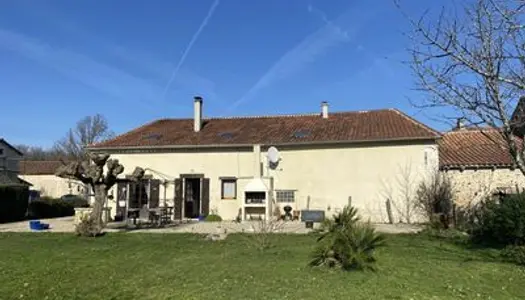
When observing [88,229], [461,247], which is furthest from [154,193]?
[461,247]

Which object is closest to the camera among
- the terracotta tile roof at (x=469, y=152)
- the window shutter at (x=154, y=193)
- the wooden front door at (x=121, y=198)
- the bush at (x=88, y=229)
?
the bush at (x=88, y=229)

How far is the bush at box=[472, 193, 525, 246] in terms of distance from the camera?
1173 centimetres

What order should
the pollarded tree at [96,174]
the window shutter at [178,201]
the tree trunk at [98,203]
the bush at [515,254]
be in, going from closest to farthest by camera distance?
1. the bush at [515,254]
2. the tree trunk at [98,203]
3. the pollarded tree at [96,174]
4. the window shutter at [178,201]

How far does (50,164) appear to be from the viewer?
52.9 metres

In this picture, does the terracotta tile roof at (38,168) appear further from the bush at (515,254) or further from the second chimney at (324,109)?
the bush at (515,254)

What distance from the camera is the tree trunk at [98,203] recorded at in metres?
15.5

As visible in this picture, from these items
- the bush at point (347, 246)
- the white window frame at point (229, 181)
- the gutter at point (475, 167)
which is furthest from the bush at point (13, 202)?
the gutter at point (475, 167)

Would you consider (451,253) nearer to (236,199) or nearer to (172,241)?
(172,241)

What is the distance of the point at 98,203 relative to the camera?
53.3 feet

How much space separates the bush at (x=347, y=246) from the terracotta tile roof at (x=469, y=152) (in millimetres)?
12122

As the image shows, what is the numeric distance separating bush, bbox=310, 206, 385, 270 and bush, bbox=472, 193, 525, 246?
4707mm

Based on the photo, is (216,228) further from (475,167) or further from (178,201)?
(475,167)

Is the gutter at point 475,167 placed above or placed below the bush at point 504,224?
above

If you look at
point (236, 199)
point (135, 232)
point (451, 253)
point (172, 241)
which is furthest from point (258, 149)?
point (451, 253)
